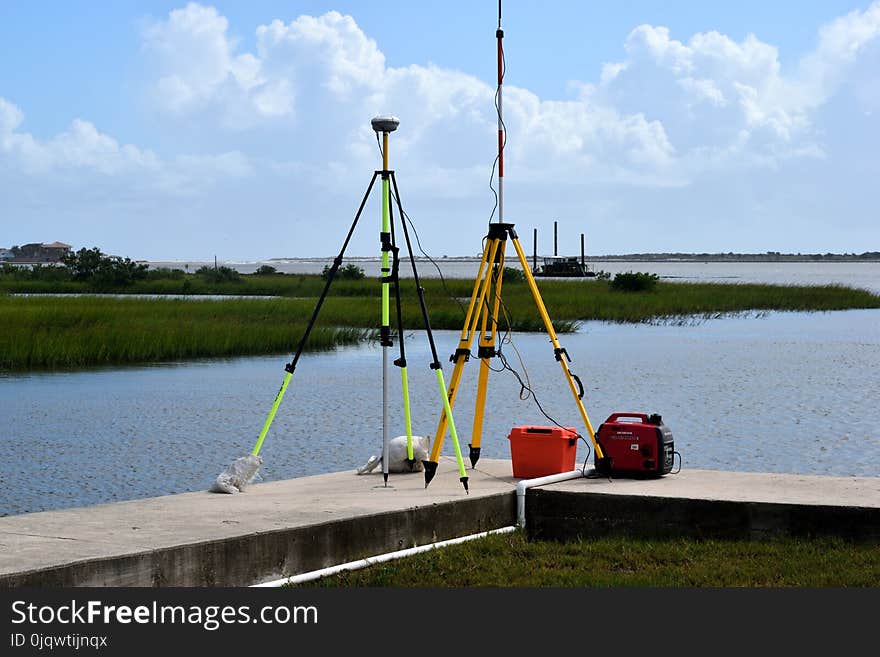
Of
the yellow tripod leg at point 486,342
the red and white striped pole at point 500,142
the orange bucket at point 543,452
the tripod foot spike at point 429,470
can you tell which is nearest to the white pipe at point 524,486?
the orange bucket at point 543,452

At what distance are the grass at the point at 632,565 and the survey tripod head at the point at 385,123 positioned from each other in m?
2.88

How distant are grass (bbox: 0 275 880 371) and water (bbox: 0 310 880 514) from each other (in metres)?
1.33

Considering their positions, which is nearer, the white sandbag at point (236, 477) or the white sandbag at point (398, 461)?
the white sandbag at point (236, 477)

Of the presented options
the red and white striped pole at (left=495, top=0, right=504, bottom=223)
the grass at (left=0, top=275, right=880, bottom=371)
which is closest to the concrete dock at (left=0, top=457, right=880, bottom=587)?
the red and white striped pole at (left=495, top=0, right=504, bottom=223)

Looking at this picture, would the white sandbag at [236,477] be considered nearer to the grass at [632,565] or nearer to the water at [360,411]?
the grass at [632,565]

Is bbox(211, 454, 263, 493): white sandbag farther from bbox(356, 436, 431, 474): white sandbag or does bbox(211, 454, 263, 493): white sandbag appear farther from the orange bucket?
the orange bucket

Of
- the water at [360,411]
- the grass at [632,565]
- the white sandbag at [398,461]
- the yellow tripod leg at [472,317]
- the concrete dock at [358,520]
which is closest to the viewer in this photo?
the concrete dock at [358,520]

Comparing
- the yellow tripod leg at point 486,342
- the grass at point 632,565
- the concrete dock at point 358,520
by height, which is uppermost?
the yellow tripod leg at point 486,342

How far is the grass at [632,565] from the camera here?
6.98m

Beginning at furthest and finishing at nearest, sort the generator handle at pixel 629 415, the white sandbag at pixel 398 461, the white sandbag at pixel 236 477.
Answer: the white sandbag at pixel 398 461, the generator handle at pixel 629 415, the white sandbag at pixel 236 477

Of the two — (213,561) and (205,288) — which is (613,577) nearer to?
(213,561)

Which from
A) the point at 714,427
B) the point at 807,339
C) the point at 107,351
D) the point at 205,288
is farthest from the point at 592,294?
the point at 714,427

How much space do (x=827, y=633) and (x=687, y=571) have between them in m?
1.47

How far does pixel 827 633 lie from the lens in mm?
5773
